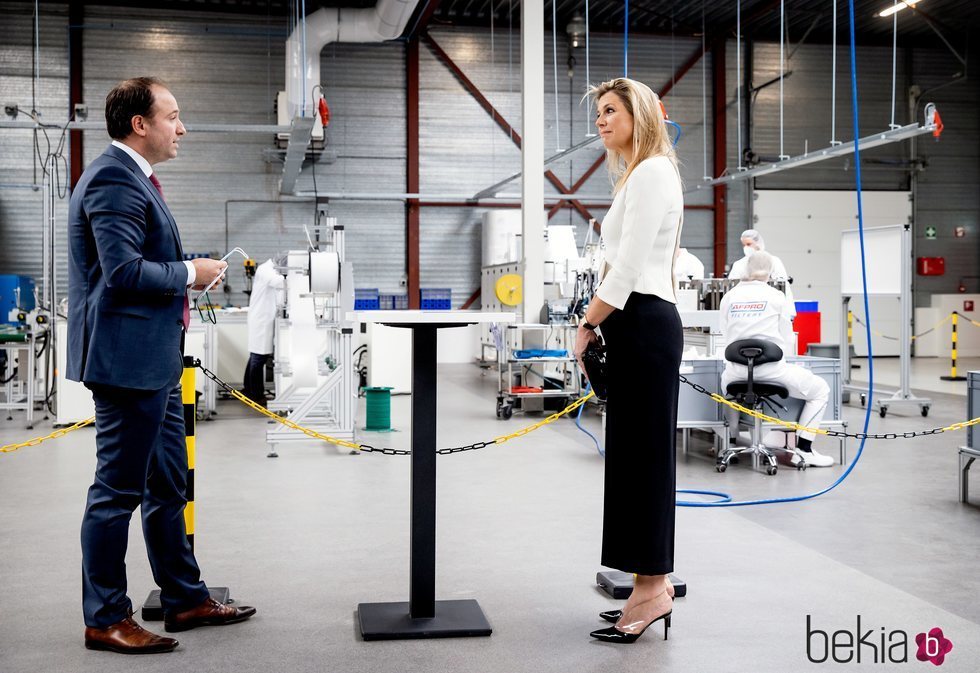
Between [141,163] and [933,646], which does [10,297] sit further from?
[933,646]

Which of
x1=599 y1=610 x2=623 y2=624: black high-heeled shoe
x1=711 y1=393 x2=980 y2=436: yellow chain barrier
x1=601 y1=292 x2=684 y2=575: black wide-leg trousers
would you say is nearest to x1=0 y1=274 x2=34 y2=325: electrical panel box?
x1=711 y1=393 x2=980 y2=436: yellow chain barrier

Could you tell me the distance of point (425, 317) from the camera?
8.26 feet

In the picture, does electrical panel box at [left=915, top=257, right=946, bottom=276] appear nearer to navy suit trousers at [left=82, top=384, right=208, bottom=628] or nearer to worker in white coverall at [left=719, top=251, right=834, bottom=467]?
worker in white coverall at [left=719, top=251, right=834, bottom=467]

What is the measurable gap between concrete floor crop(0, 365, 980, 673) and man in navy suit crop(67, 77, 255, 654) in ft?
0.78

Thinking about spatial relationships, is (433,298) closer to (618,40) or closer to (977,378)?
(618,40)

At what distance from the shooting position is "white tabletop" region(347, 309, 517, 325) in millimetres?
2498

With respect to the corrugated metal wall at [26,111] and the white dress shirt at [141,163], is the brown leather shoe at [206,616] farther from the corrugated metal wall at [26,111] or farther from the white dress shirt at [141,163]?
the corrugated metal wall at [26,111]

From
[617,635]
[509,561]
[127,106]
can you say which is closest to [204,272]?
[127,106]

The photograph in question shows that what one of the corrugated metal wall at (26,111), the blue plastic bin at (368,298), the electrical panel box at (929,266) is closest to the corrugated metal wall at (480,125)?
the blue plastic bin at (368,298)

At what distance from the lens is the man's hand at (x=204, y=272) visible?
2514 millimetres

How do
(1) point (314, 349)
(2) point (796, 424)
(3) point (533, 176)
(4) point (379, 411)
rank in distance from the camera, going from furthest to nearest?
1. (3) point (533, 176)
2. (4) point (379, 411)
3. (1) point (314, 349)
4. (2) point (796, 424)

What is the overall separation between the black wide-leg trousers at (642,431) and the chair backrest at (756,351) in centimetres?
289

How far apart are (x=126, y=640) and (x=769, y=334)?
158 inches

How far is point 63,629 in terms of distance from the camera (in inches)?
108
